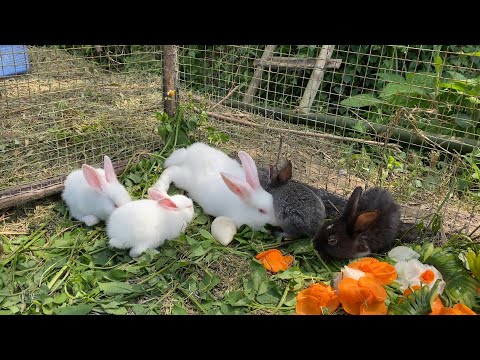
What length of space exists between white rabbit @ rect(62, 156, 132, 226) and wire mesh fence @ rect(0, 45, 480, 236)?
1.51ft

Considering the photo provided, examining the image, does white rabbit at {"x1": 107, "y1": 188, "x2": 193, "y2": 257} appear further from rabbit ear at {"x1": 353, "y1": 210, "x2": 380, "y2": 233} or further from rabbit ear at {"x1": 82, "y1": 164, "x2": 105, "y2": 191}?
rabbit ear at {"x1": 353, "y1": 210, "x2": 380, "y2": 233}

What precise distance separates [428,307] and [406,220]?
1066 mm

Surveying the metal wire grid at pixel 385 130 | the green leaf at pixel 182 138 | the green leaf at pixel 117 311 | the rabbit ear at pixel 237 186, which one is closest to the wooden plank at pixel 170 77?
the metal wire grid at pixel 385 130

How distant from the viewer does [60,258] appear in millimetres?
3021

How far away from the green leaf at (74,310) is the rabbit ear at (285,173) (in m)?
1.57

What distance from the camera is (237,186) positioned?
131 inches

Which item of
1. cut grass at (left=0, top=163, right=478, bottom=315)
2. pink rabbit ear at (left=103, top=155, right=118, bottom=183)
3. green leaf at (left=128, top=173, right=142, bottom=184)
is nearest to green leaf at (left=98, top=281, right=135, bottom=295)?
cut grass at (left=0, top=163, right=478, bottom=315)

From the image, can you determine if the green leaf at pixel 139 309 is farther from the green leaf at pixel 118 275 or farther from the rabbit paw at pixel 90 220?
the rabbit paw at pixel 90 220

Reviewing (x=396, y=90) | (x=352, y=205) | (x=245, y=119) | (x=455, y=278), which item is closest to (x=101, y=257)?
(x=352, y=205)

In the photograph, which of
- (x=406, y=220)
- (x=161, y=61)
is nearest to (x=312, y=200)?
(x=406, y=220)

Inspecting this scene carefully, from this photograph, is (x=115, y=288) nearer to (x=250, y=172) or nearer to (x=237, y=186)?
(x=237, y=186)

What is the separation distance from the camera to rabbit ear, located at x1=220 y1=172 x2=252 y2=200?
10.9ft

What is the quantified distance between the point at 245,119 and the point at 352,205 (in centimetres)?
171

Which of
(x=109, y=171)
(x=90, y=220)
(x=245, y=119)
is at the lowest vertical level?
(x=90, y=220)
